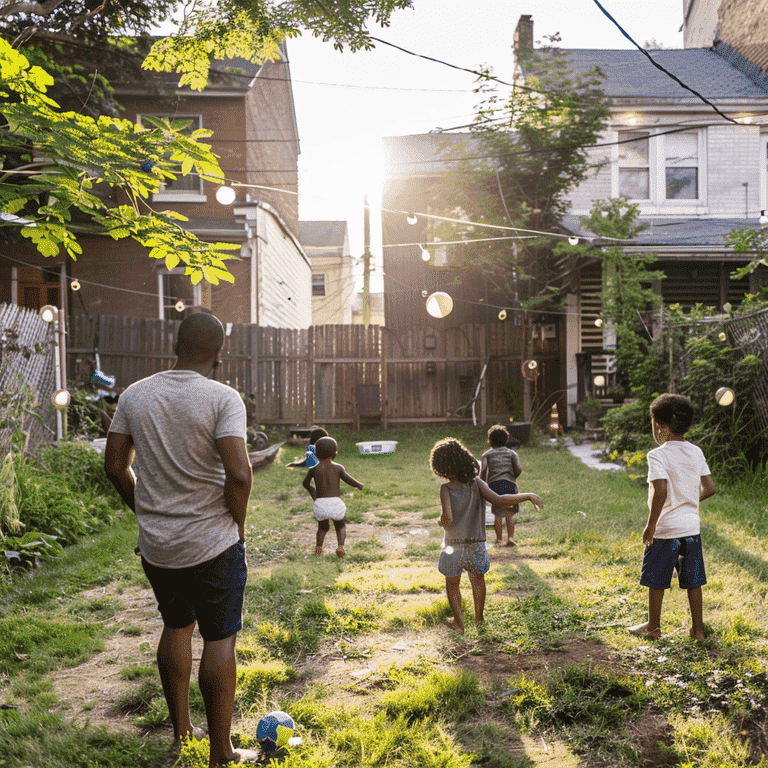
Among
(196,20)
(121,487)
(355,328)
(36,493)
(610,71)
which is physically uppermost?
(610,71)

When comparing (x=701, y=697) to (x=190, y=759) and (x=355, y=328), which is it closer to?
(x=190, y=759)

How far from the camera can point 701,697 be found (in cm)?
307

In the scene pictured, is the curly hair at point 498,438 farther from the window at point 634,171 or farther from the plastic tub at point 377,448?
the window at point 634,171

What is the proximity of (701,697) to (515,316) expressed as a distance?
44.9ft

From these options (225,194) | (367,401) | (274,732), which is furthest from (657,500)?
(367,401)

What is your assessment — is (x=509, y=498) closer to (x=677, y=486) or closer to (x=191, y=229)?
(x=677, y=486)

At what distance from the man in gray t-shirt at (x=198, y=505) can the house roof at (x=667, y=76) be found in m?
16.2

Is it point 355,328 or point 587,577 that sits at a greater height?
point 355,328

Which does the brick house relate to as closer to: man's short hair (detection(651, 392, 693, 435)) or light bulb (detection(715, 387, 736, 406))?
light bulb (detection(715, 387, 736, 406))

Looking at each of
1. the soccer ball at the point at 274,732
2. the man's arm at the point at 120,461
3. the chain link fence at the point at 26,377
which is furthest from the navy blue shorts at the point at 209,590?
the chain link fence at the point at 26,377

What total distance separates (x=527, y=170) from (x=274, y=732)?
565 inches

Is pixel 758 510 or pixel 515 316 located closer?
pixel 758 510

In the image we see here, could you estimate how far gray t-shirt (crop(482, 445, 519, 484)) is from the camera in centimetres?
639

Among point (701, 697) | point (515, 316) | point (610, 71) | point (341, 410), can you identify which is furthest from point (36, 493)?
point (610, 71)
